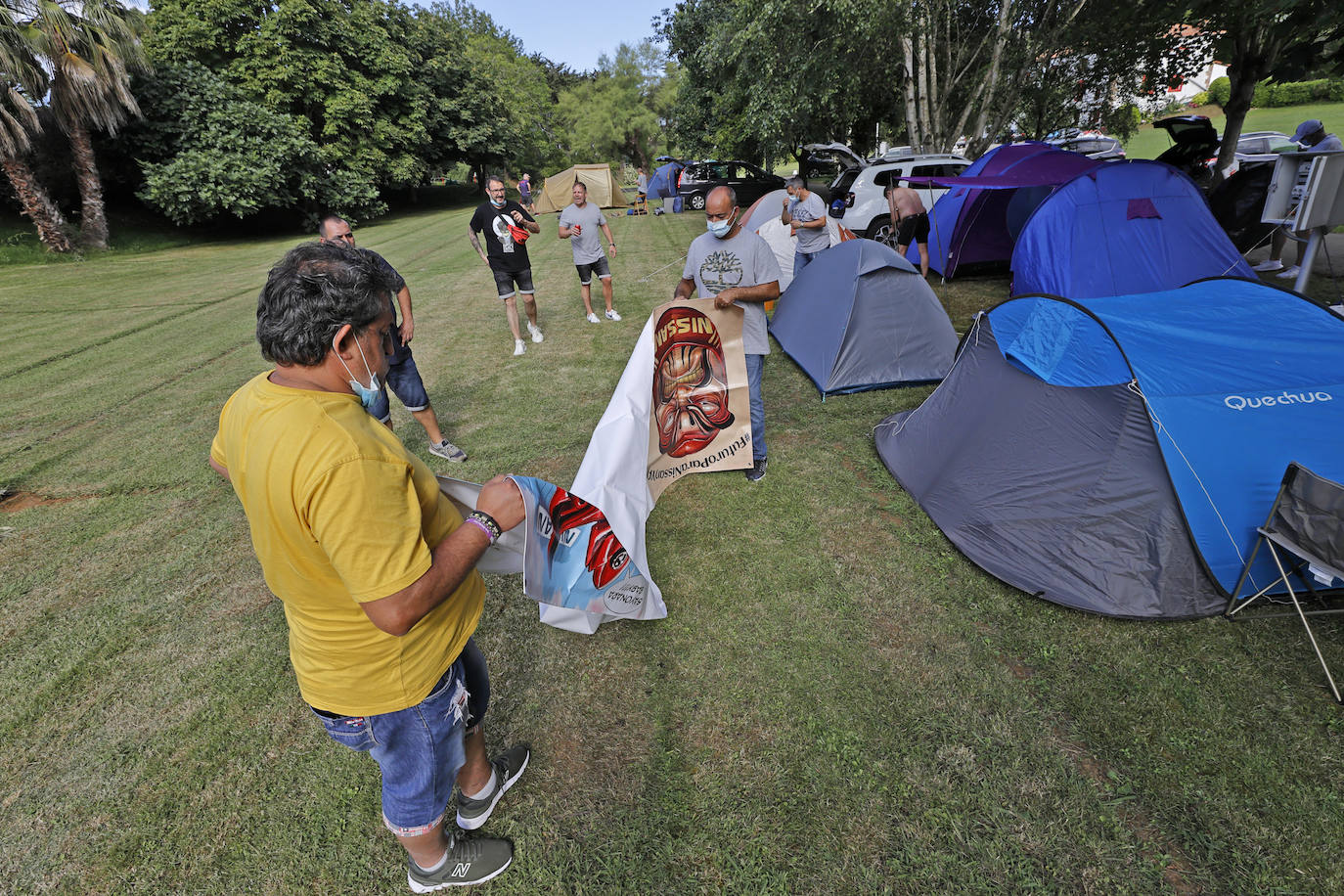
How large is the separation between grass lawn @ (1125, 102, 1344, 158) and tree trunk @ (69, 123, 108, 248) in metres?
36.3

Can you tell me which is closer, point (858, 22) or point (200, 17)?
point (858, 22)

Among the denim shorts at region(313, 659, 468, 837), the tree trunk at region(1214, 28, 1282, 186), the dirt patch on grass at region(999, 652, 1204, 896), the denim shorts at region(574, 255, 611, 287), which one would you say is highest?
the tree trunk at region(1214, 28, 1282, 186)

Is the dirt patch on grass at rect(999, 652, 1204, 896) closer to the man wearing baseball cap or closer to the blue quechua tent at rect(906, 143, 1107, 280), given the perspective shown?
the blue quechua tent at rect(906, 143, 1107, 280)

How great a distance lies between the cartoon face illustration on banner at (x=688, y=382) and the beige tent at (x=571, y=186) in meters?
22.7

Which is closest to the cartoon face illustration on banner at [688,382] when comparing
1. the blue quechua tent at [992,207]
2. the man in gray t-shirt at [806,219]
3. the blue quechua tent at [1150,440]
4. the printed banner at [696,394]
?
the printed banner at [696,394]

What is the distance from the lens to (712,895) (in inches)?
79.7

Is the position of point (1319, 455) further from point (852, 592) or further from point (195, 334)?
point (195, 334)

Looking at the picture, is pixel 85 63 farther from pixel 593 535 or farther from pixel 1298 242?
pixel 1298 242

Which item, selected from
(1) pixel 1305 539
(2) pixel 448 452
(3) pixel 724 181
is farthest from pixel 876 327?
(3) pixel 724 181

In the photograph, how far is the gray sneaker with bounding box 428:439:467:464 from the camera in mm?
4922

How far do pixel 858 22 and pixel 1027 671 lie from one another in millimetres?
11738

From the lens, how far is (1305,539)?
258 cm

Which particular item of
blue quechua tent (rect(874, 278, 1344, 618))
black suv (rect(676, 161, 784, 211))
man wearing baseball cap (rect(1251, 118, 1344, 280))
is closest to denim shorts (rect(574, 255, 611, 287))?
blue quechua tent (rect(874, 278, 1344, 618))

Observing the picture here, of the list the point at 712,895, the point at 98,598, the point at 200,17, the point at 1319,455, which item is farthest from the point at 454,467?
the point at 200,17
